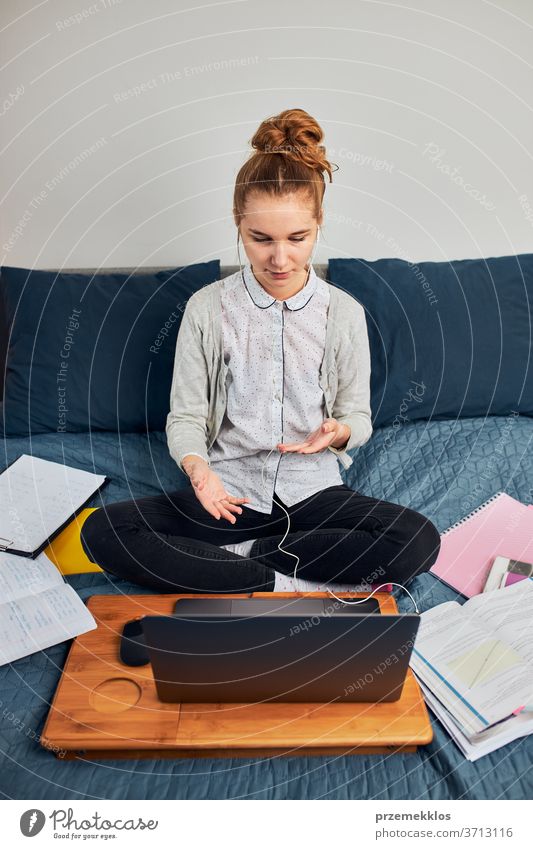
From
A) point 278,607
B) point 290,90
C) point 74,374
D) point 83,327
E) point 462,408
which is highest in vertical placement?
point 290,90

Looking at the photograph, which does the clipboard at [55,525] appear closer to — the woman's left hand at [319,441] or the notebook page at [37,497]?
the notebook page at [37,497]

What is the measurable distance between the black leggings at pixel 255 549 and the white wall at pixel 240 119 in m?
0.91

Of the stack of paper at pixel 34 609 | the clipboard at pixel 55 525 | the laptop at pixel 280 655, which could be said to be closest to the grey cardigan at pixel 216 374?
the clipboard at pixel 55 525

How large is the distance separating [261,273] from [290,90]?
67 centimetres

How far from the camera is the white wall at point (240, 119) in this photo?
163 centimetres

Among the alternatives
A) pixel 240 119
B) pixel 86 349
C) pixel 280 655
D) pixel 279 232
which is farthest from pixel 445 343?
pixel 280 655

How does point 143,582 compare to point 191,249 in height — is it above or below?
below

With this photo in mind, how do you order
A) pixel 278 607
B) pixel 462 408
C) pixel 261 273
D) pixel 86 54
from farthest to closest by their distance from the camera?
pixel 462 408, pixel 86 54, pixel 261 273, pixel 278 607

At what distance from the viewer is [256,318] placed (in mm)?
1415

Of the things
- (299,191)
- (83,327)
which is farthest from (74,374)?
(299,191)

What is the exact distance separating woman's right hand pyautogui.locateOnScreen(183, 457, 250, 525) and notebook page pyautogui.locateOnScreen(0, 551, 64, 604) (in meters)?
0.34

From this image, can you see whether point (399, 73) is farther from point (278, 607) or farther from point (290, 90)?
point (278, 607)

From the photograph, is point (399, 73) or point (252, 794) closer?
point (252, 794)

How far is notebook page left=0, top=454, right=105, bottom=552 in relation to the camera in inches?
53.7
